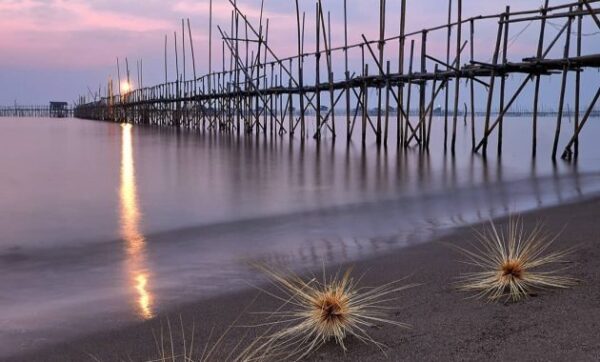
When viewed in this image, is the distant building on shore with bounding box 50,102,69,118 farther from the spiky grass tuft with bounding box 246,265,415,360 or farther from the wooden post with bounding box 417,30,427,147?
the spiky grass tuft with bounding box 246,265,415,360

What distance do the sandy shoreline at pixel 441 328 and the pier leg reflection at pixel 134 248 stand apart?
41cm

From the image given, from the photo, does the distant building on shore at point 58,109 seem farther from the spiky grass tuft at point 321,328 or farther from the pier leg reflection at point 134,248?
the spiky grass tuft at point 321,328

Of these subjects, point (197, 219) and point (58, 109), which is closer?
point (197, 219)

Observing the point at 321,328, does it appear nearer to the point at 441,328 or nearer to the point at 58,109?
the point at 441,328

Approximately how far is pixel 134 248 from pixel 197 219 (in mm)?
2041

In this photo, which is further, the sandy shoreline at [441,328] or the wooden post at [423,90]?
the wooden post at [423,90]

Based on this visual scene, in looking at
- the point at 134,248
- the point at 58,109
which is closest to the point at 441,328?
the point at 134,248

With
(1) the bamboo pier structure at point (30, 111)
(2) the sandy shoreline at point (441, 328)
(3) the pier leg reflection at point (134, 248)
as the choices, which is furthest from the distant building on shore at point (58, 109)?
(2) the sandy shoreline at point (441, 328)

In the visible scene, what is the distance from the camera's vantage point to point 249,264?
570 centimetres

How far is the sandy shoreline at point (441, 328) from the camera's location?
9.95ft

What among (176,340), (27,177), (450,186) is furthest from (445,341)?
(27,177)

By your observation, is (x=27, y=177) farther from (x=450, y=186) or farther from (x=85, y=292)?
(x=85, y=292)

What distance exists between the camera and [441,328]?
339cm

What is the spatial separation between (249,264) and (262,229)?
2146 millimetres
